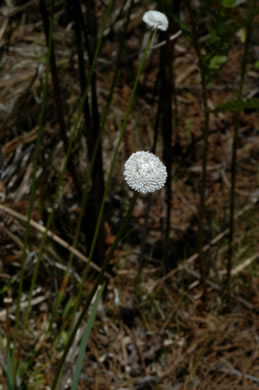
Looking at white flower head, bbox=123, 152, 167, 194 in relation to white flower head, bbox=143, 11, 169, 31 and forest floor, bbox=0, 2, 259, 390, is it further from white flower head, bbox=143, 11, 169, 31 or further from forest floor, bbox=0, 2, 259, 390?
forest floor, bbox=0, 2, 259, 390

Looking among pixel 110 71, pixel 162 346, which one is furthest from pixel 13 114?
pixel 162 346

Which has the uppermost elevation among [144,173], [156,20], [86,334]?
[156,20]

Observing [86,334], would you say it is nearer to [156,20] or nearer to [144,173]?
[144,173]

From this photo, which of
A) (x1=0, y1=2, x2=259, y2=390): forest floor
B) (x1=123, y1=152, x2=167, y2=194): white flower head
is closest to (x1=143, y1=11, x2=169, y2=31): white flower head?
(x1=123, y1=152, x2=167, y2=194): white flower head

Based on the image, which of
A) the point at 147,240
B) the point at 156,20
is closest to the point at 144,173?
the point at 156,20

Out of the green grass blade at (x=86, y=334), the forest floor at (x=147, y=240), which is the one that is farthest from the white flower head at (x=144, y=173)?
the forest floor at (x=147, y=240)

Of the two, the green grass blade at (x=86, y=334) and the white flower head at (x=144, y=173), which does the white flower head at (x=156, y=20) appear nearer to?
the white flower head at (x=144, y=173)
